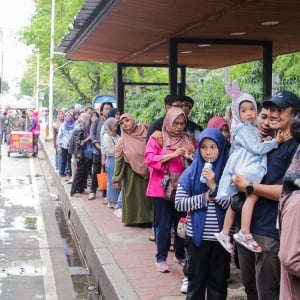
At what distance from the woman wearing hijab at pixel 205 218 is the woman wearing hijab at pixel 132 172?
332cm

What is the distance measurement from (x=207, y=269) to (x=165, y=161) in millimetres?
1539

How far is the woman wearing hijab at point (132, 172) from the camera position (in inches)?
293

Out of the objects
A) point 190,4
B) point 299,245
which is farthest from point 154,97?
point 299,245

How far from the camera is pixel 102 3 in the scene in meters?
6.13

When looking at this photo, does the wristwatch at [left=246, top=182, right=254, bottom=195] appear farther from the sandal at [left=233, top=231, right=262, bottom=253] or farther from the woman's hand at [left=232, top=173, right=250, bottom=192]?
the sandal at [left=233, top=231, right=262, bottom=253]

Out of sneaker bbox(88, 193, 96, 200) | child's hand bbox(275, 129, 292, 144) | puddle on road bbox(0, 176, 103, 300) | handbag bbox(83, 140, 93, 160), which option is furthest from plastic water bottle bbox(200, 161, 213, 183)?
handbag bbox(83, 140, 93, 160)

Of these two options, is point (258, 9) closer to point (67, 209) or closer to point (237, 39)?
point (237, 39)

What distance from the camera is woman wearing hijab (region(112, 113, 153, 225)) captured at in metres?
7.45

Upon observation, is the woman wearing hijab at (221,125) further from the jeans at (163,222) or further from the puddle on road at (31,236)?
the puddle on road at (31,236)

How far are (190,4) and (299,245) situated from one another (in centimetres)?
363

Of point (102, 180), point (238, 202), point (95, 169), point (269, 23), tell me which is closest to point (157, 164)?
point (238, 202)

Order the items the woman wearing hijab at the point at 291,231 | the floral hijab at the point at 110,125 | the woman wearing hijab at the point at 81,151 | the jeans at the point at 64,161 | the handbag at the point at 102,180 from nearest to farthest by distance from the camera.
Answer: the woman wearing hijab at the point at 291,231, the floral hijab at the point at 110,125, the handbag at the point at 102,180, the woman wearing hijab at the point at 81,151, the jeans at the point at 64,161

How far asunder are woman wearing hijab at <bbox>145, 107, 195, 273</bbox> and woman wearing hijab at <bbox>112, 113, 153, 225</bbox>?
1.86 meters

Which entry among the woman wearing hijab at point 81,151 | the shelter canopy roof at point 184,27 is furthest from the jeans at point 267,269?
the woman wearing hijab at point 81,151
